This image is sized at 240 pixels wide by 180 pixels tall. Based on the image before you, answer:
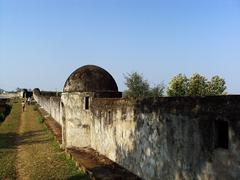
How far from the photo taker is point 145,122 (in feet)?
27.1

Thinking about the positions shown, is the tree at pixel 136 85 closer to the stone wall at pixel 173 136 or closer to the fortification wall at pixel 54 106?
the fortification wall at pixel 54 106

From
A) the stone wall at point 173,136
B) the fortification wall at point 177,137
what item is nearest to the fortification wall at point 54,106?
the stone wall at point 173,136

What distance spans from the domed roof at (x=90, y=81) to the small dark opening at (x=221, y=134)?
7.66 m

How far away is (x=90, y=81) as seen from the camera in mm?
12867

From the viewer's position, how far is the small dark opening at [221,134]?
5379 millimetres

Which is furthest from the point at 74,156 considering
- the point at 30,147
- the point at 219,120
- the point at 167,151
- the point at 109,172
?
the point at 219,120

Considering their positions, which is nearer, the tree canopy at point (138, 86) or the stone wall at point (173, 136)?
the stone wall at point (173, 136)

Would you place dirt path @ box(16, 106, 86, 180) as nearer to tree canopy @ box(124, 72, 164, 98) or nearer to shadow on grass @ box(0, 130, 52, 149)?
shadow on grass @ box(0, 130, 52, 149)

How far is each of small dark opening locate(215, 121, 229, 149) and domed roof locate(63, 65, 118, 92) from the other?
766cm

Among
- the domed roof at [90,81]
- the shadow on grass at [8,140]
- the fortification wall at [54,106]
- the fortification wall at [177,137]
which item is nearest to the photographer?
the fortification wall at [177,137]

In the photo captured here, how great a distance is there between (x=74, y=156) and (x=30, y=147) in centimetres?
382

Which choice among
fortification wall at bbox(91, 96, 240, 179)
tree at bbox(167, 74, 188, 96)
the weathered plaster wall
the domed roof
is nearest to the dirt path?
the weathered plaster wall

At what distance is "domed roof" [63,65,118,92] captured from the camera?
12.9m

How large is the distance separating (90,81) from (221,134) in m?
7.83
